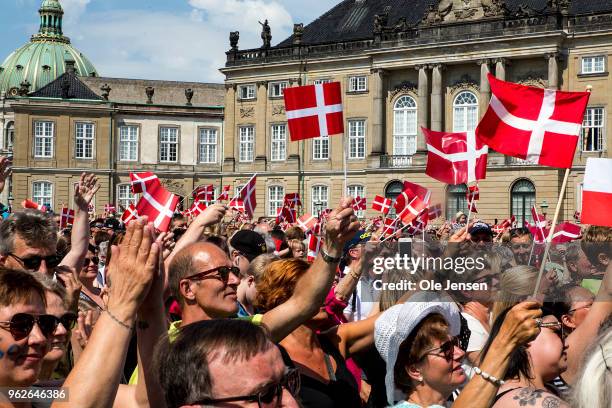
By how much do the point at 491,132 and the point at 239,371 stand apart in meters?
6.86

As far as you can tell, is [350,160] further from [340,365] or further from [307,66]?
[340,365]

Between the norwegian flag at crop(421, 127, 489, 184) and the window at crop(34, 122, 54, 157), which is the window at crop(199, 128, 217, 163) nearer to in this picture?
the window at crop(34, 122, 54, 157)

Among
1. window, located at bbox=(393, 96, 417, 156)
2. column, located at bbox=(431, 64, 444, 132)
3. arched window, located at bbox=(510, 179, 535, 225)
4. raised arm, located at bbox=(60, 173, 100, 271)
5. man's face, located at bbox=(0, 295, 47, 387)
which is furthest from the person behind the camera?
window, located at bbox=(393, 96, 417, 156)

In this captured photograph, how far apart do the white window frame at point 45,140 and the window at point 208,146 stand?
10151mm

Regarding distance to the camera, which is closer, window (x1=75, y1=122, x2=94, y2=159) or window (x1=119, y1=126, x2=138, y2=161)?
window (x1=75, y1=122, x2=94, y2=159)

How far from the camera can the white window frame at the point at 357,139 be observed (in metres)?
54.1

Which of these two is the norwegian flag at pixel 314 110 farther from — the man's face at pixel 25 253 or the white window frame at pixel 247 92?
the white window frame at pixel 247 92

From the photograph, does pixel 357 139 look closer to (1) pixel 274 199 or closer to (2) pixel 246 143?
(1) pixel 274 199

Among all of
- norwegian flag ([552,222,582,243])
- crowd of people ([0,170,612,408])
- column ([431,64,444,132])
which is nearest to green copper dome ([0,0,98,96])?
column ([431,64,444,132])

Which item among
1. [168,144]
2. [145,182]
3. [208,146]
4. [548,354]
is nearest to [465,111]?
[208,146]

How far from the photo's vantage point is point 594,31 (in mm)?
45719

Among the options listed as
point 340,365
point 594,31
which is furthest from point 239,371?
point 594,31

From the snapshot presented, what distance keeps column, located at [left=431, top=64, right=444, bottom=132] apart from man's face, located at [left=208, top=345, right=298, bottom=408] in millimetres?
47468

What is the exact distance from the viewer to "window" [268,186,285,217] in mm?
57156
